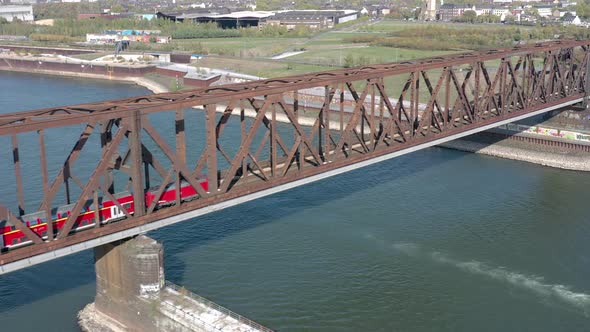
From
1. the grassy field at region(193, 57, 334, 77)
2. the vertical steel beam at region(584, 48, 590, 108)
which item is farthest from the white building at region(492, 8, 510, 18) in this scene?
the vertical steel beam at region(584, 48, 590, 108)

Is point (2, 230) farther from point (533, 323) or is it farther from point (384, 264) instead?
point (533, 323)

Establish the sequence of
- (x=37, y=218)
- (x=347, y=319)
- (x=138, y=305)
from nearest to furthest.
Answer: (x=37, y=218)
(x=138, y=305)
(x=347, y=319)

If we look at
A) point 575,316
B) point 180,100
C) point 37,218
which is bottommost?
point 575,316

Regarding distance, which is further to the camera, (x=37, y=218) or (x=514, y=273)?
(x=514, y=273)

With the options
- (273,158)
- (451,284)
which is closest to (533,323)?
(451,284)

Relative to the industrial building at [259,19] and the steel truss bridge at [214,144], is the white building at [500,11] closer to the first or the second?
the industrial building at [259,19]

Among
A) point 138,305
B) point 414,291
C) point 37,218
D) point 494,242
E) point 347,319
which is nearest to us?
point 37,218

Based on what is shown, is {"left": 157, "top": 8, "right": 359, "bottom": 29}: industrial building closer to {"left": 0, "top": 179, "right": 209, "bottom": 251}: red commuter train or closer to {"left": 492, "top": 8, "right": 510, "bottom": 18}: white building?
{"left": 492, "top": 8, "right": 510, "bottom": 18}: white building
